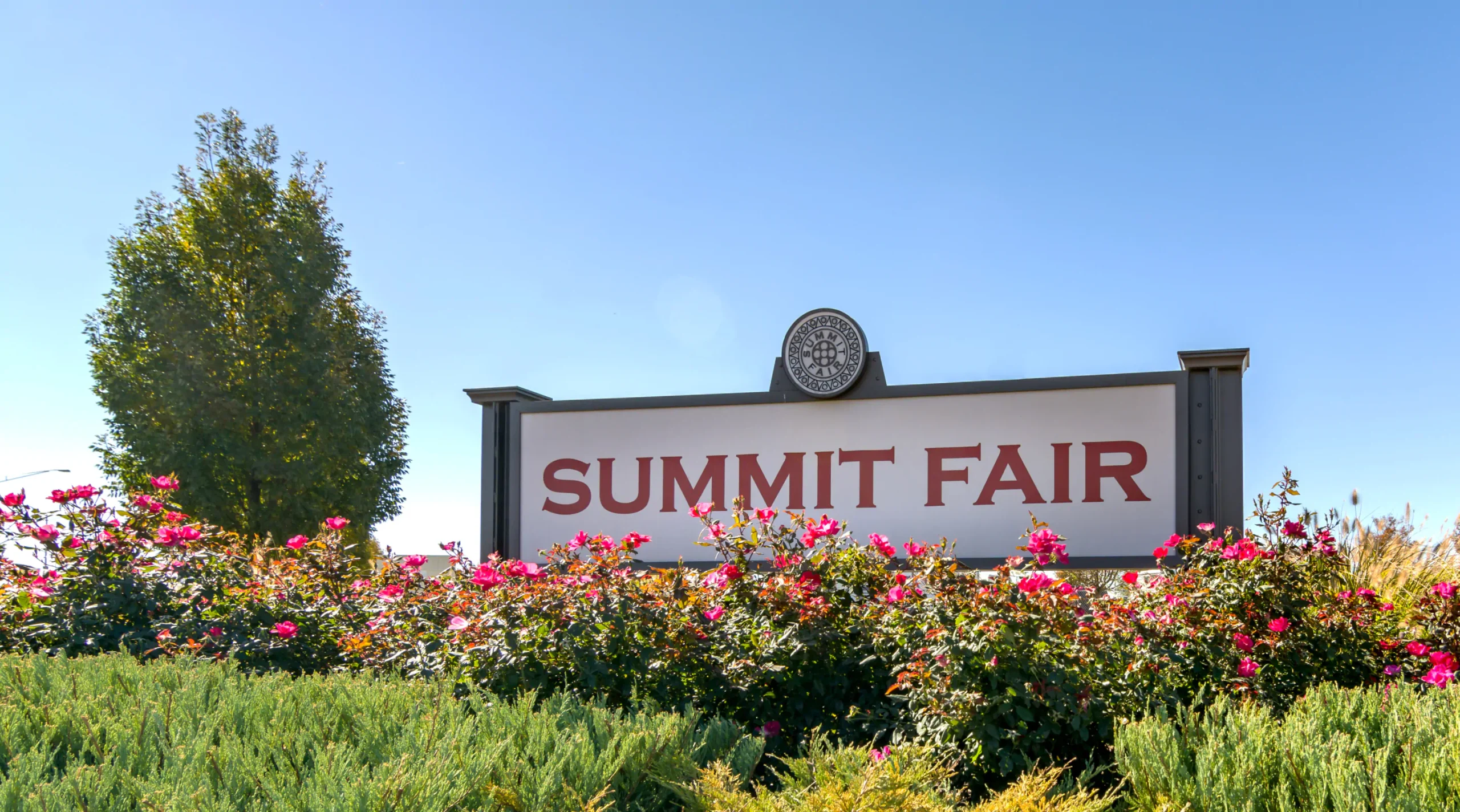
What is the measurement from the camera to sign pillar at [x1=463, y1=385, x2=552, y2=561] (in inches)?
350

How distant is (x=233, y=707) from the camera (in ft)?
11.9

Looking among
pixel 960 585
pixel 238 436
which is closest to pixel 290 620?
pixel 960 585

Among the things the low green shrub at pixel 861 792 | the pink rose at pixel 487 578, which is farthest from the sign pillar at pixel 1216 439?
the pink rose at pixel 487 578

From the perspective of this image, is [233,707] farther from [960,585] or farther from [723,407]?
[723,407]

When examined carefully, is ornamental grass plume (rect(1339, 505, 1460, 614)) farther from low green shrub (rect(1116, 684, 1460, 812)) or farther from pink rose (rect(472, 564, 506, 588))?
pink rose (rect(472, 564, 506, 588))

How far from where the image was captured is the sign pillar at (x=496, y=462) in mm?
8883

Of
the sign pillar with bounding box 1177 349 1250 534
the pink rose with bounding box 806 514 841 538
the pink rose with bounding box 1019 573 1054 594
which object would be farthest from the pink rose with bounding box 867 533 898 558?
the sign pillar with bounding box 1177 349 1250 534

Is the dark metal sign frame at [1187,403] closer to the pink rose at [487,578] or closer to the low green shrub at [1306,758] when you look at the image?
the pink rose at [487,578]

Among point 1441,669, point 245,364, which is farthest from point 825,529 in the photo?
point 245,364

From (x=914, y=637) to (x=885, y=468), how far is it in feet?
10.7

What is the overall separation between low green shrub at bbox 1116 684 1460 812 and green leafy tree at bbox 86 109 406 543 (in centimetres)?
2135

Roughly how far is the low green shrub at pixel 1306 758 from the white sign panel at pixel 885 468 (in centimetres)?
371

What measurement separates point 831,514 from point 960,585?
10.8 feet

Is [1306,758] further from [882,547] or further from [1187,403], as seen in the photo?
[1187,403]
